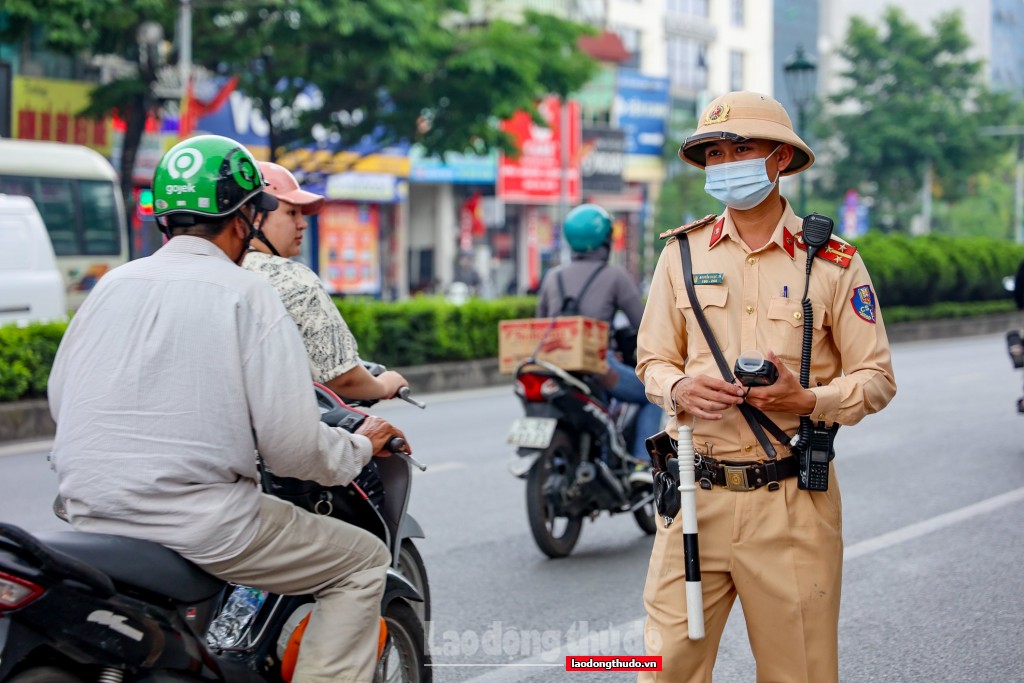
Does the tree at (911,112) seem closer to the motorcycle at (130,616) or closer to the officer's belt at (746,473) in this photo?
the officer's belt at (746,473)

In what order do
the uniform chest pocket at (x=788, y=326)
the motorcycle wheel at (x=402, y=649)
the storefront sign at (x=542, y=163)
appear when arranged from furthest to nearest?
1. the storefront sign at (x=542, y=163)
2. the motorcycle wheel at (x=402, y=649)
3. the uniform chest pocket at (x=788, y=326)

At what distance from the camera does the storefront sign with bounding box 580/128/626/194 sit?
3956 centimetres

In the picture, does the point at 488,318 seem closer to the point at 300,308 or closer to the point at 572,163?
the point at 300,308

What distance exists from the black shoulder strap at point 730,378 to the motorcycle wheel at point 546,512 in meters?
3.17

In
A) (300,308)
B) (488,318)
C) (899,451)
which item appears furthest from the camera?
(488,318)

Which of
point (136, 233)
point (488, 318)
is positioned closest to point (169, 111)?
point (136, 233)

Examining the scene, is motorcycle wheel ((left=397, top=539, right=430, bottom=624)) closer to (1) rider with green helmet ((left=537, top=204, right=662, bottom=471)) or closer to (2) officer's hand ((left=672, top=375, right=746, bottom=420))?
(2) officer's hand ((left=672, top=375, right=746, bottom=420))

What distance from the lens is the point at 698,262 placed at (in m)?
3.19

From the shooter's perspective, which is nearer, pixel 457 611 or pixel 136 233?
pixel 457 611

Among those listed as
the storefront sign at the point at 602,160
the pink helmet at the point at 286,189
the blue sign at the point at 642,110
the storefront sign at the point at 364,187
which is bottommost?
the pink helmet at the point at 286,189

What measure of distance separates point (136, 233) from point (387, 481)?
2348 centimetres

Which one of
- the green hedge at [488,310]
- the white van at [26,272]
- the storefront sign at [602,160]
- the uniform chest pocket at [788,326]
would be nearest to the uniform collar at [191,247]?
the uniform chest pocket at [788,326]

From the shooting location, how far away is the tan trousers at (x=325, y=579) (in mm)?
2865

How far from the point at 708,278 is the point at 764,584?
0.75 metres
